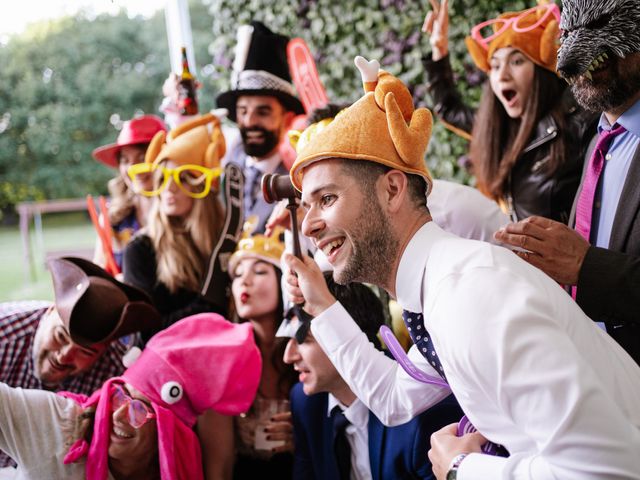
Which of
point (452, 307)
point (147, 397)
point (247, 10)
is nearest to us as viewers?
point (452, 307)

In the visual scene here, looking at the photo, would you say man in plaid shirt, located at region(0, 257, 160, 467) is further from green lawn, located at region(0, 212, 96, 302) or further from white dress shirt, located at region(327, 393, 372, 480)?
green lawn, located at region(0, 212, 96, 302)

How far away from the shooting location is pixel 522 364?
3.13ft

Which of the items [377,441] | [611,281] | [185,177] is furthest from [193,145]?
[611,281]

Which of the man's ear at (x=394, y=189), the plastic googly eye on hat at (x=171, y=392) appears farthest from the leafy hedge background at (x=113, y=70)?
the man's ear at (x=394, y=189)

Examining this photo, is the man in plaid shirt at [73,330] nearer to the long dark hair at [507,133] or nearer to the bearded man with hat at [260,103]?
the bearded man with hat at [260,103]

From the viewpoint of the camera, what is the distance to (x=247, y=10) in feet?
16.3

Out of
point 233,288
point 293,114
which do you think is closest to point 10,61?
point 293,114

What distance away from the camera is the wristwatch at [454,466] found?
3.87ft

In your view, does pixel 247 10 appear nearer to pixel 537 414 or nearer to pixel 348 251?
pixel 348 251

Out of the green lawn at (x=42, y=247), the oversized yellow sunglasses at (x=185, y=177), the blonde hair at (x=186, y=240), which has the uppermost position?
the oversized yellow sunglasses at (x=185, y=177)

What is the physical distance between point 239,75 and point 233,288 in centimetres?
141

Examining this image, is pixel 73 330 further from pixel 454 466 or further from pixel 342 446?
pixel 454 466

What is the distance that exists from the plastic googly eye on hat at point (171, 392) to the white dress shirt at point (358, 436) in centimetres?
52

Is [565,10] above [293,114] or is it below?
Answer: above
